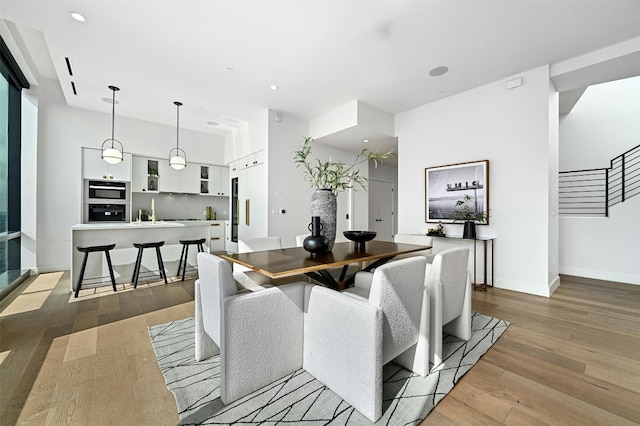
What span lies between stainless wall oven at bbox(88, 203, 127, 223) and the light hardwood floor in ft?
7.07

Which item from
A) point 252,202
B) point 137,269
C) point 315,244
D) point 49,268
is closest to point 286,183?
point 252,202

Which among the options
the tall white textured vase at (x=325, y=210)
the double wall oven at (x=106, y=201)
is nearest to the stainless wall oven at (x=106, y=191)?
the double wall oven at (x=106, y=201)

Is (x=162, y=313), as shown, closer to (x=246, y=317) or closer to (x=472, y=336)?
(x=246, y=317)

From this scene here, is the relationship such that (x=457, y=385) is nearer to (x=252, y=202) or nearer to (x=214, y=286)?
(x=214, y=286)

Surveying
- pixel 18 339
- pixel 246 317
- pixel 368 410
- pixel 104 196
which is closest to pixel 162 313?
pixel 18 339

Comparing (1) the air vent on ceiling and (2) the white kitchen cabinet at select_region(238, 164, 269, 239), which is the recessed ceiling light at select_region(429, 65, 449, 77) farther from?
(1) the air vent on ceiling

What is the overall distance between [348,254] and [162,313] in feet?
7.12

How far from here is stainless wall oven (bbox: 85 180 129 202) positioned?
509 centimetres

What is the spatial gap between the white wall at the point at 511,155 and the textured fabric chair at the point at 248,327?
3420 mm

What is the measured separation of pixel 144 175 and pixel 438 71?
5858 mm

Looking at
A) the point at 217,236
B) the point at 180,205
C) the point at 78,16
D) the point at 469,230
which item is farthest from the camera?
the point at 180,205

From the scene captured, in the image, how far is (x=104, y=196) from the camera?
5230 mm

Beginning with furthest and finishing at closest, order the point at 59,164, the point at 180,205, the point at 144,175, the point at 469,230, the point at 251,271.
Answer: the point at 180,205
the point at 144,175
the point at 59,164
the point at 469,230
the point at 251,271

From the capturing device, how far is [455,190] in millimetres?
4246
